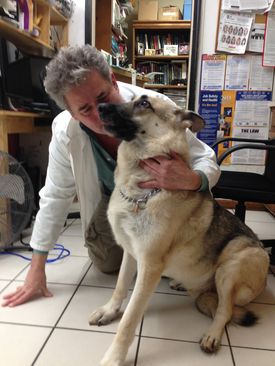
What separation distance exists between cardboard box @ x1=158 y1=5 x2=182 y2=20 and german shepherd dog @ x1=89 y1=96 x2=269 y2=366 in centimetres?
397

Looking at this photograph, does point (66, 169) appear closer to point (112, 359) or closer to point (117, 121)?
point (117, 121)

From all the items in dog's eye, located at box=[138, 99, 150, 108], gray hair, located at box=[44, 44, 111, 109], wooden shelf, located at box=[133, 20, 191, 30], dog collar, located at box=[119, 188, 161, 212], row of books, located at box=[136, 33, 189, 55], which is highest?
wooden shelf, located at box=[133, 20, 191, 30]

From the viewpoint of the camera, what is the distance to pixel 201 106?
3074 millimetres

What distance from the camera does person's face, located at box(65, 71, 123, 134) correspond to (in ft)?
3.73

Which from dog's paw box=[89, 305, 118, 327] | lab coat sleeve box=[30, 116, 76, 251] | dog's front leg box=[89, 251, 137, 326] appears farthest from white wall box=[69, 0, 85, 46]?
dog's paw box=[89, 305, 118, 327]

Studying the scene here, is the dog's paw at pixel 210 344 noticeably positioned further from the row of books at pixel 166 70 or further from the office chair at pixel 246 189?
the row of books at pixel 166 70

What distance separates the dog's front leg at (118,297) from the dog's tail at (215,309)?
0.34 metres

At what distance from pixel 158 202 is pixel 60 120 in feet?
2.08

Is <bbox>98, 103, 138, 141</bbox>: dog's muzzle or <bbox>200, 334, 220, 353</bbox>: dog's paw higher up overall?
<bbox>98, 103, 138, 141</bbox>: dog's muzzle

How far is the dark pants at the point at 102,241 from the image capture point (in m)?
1.55

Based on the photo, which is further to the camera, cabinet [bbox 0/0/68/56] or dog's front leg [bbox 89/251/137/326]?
cabinet [bbox 0/0/68/56]

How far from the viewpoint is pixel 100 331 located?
3.92 ft

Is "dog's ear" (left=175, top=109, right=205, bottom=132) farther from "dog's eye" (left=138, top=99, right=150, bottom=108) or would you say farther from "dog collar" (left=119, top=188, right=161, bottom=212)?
"dog collar" (left=119, top=188, right=161, bottom=212)

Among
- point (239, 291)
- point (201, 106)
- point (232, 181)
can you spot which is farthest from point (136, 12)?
point (239, 291)
